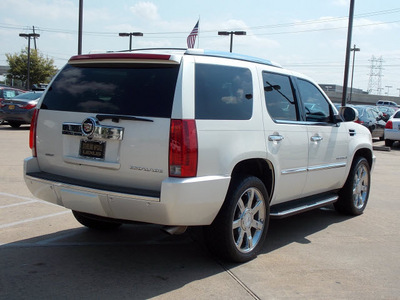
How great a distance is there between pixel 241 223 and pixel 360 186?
2.98m

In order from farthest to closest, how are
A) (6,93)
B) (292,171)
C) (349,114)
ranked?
(6,93) < (349,114) < (292,171)

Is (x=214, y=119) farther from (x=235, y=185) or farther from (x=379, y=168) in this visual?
(x=379, y=168)

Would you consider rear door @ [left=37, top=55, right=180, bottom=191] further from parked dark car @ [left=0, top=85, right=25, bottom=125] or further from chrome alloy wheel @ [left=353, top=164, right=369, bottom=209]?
parked dark car @ [left=0, top=85, right=25, bottom=125]

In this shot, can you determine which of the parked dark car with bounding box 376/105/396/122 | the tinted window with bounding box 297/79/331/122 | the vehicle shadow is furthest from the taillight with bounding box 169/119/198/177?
the parked dark car with bounding box 376/105/396/122

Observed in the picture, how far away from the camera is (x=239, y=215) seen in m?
Result: 4.41

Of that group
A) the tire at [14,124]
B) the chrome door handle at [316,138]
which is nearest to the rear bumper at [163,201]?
the chrome door handle at [316,138]

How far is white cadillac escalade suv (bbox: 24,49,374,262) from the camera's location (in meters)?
3.77

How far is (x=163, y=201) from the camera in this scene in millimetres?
3662

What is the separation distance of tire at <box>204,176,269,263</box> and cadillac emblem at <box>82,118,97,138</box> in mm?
1340

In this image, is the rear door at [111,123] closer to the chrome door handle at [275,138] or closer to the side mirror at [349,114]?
the chrome door handle at [275,138]

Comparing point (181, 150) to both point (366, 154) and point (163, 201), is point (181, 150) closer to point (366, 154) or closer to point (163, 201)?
point (163, 201)

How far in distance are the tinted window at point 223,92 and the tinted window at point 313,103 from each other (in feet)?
3.92

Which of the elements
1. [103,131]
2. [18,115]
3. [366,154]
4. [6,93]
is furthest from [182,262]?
[6,93]

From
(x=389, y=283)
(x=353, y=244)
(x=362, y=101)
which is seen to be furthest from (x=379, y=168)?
(x=362, y=101)
